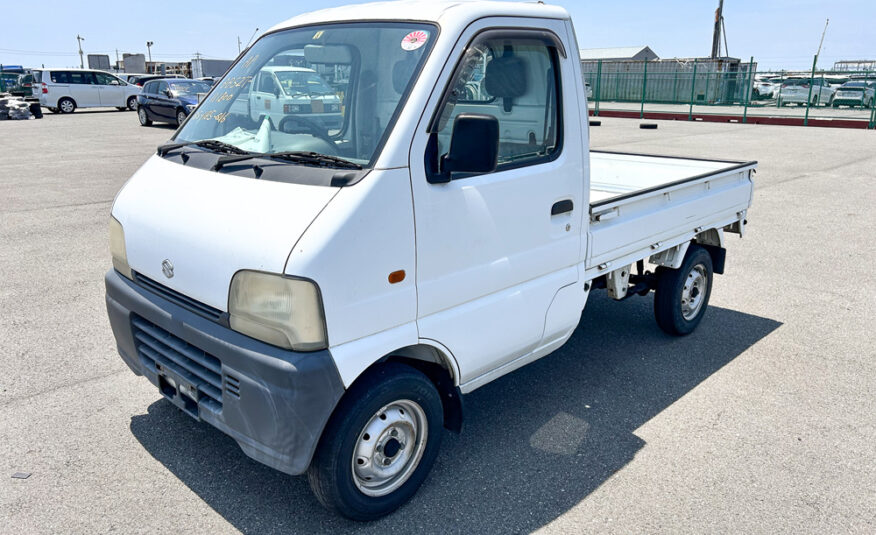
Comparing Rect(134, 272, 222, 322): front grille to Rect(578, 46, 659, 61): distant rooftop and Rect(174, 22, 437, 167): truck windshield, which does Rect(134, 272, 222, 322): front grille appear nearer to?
Rect(174, 22, 437, 167): truck windshield

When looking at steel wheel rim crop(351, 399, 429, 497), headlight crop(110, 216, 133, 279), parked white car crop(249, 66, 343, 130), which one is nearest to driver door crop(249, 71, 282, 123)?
parked white car crop(249, 66, 343, 130)

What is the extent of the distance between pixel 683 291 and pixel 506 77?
2.59 metres

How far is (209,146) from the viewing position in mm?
3273

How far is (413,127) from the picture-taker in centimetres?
268

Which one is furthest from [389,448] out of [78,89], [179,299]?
[78,89]

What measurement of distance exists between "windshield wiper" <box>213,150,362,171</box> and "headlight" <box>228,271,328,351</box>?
55cm

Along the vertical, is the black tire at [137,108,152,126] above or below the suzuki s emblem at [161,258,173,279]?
above

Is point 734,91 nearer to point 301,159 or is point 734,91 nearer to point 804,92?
point 804,92

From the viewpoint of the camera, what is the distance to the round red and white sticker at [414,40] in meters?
2.86

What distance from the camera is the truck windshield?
2.82 meters

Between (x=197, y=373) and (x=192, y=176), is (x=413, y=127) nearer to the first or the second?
(x=192, y=176)

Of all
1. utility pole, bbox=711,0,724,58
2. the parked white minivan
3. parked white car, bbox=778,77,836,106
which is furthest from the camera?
utility pole, bbox=711,0,724,58

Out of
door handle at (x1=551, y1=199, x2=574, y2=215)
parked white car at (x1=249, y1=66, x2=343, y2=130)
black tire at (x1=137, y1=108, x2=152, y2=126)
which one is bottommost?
door handle at (x1=551, y1=199, x2=574, y2=215)

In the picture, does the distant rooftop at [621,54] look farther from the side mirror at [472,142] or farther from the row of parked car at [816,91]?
the side mirror at [472,142]
